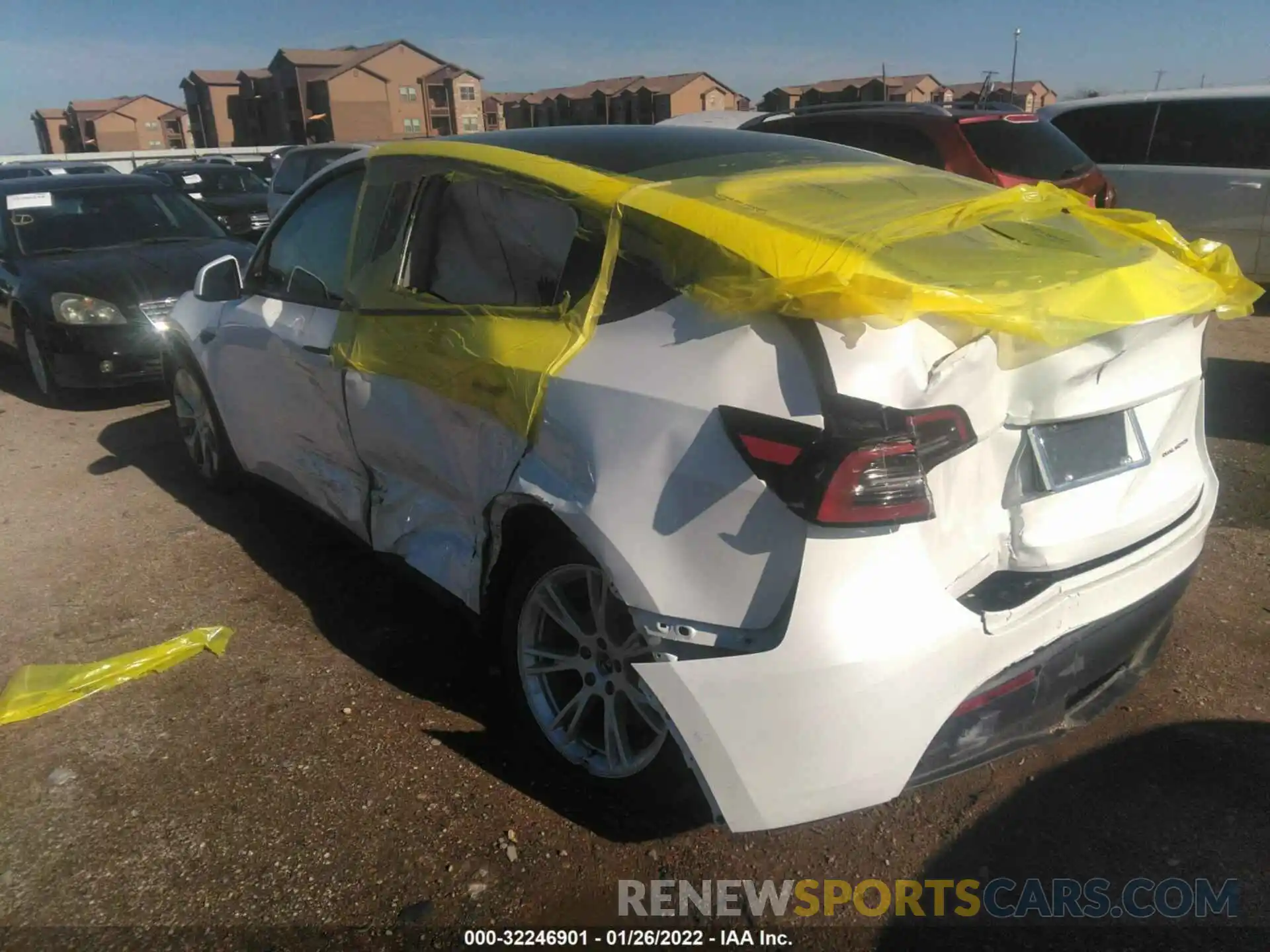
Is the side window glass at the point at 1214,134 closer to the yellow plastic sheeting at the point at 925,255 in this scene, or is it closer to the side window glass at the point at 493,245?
the yellow plastic sheeting at the point at 925,255

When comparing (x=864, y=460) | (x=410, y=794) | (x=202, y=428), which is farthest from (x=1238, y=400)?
(x=202, y=428)

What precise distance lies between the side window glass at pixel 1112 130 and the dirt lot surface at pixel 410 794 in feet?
20.0

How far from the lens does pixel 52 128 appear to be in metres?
68.8

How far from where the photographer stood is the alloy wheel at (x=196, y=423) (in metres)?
4.77

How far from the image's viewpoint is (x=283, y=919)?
2.37 m

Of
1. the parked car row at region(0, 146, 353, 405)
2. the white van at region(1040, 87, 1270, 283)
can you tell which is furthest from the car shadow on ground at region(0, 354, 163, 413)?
the white van at region(1040, 87, 1270, 283)

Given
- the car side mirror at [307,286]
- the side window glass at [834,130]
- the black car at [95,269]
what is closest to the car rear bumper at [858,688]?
the car side mirror at [307,286]

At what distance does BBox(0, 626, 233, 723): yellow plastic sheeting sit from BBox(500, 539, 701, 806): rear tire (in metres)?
1.40

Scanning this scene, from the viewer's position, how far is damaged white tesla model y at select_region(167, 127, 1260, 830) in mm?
1988

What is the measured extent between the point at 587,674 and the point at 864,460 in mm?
1057

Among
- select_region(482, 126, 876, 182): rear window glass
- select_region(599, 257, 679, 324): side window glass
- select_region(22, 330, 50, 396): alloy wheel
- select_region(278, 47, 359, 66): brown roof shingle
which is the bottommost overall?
select_region(22, 330, 50, 396): alloy wheel

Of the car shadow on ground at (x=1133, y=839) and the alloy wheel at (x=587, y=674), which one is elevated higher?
the alloy wheel at (x=587, y=674)

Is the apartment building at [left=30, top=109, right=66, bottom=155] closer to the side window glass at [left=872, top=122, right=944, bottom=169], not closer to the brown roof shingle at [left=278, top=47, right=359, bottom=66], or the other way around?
the brown roof shingle at [left=278, top=47, right=359, bottom=66]

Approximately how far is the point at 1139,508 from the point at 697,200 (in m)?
1.30
